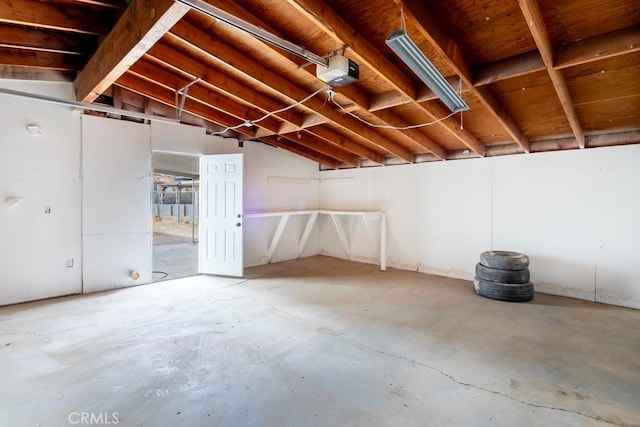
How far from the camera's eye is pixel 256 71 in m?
3.31

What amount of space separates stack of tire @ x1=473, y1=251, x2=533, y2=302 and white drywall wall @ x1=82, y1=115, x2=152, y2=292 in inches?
204

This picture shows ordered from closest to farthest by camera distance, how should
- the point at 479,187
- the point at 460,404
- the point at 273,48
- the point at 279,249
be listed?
the point at 460,404, the point at 273,48, the point at 479,187, the point at 279,249

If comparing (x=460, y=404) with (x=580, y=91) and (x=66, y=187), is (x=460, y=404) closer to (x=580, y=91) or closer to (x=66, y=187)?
(x=580, y=91)

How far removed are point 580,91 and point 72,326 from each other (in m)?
5.97

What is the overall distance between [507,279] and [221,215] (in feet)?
15.0

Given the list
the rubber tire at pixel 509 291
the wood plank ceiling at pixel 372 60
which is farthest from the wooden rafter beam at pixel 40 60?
the rubber tire at pixel 509 291

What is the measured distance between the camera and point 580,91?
327 cm

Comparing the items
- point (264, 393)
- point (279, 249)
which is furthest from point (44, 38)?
point (279, 249)

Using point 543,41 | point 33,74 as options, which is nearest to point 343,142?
point 543,41

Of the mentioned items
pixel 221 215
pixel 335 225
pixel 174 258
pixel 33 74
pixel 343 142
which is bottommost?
pixel 174 258

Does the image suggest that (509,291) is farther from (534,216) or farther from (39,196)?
(39,196)

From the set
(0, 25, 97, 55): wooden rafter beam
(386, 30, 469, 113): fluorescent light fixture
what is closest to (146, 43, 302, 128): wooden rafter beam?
(0, 25, 97, 55): wooden rafter beam

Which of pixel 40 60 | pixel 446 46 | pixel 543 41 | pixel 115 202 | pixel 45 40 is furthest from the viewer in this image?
pixel 115 202

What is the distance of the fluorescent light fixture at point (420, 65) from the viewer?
1926 mm
